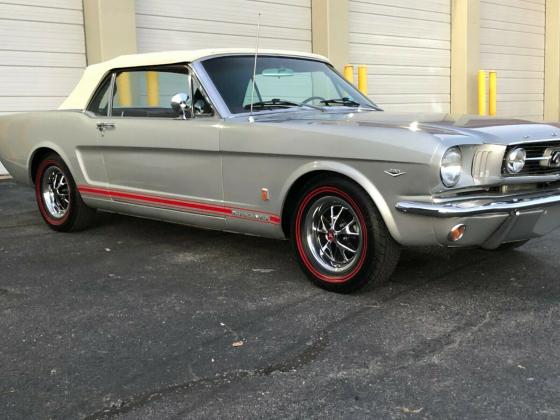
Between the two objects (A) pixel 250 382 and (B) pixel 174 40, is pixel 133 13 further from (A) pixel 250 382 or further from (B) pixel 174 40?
Result: (A) pixel 250 382

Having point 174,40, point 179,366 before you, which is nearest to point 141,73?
point 179,366

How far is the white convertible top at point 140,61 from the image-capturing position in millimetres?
4824

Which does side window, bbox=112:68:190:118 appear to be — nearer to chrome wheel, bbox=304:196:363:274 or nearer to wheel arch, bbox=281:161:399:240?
wheel arch, bbox=281:161:399:240

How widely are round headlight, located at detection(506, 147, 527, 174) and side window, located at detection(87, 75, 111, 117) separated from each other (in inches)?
127

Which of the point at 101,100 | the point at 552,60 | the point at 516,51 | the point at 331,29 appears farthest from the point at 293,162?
the point at 552,60

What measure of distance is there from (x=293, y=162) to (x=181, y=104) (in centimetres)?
101

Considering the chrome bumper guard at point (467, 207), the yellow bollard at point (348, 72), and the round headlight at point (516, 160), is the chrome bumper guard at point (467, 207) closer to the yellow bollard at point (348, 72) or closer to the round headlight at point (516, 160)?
the round headlight at point (516, 160)

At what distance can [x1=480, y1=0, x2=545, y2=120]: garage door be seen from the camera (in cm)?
1653

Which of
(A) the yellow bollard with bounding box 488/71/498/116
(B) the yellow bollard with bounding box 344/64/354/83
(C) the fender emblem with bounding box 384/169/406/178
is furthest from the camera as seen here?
(A) the yellow bollard with bounding box 488/71/498/116

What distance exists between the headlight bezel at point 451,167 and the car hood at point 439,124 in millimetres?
80

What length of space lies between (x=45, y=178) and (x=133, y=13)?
442 centimetres

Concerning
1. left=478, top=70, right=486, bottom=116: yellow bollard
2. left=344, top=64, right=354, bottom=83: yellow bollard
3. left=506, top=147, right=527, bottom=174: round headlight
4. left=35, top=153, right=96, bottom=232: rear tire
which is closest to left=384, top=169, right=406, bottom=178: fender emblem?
left=506, top=147, right=527, bottom=174: round headlight

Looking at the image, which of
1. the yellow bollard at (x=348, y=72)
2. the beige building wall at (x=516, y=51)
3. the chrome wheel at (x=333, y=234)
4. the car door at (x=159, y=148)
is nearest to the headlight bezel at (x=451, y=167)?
the chrome wheel at (x=333, y=234)

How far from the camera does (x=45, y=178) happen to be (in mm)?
6008
